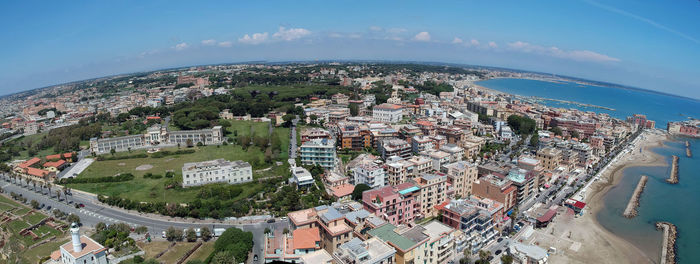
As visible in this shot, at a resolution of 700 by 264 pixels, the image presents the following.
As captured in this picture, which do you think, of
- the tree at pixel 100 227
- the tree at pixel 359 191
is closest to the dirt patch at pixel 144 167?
the tree at pixel 100 227

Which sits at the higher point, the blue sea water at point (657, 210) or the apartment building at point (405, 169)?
the apartment building at point (405, 169)

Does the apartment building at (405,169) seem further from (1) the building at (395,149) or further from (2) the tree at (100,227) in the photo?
(2) the tree at (100,227)

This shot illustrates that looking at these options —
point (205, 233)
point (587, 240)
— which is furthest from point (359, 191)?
point (587, 240)

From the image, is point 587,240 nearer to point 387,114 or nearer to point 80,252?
point 80,252

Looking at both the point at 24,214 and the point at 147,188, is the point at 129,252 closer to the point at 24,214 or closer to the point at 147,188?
the point at 147,188

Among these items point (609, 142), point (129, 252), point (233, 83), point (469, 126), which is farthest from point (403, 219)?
point (233, 83)

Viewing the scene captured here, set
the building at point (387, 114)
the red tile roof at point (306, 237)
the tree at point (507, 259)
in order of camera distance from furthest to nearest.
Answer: the building at point (387, 114) < the tree at point (507, 259) < the red tile roof at point (306, 237)

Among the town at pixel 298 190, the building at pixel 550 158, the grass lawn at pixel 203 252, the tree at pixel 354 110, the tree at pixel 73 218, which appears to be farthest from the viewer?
the tree at pixel 354 110
